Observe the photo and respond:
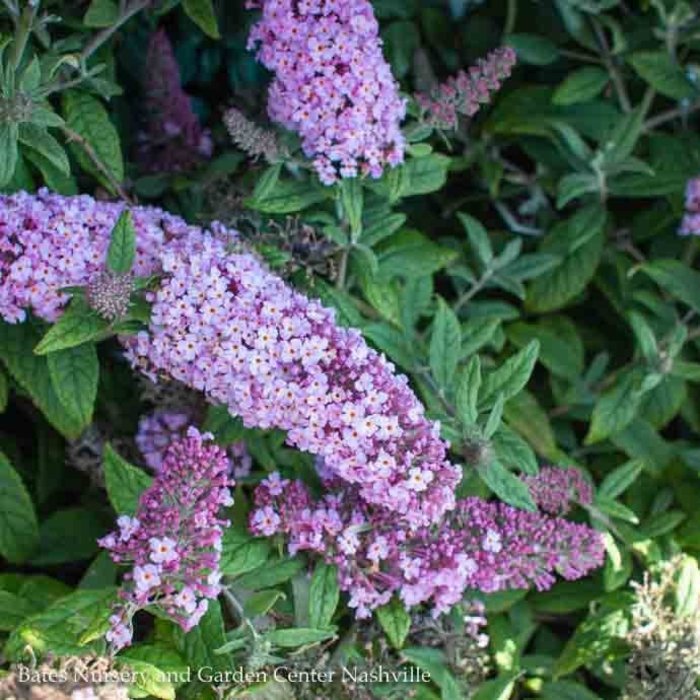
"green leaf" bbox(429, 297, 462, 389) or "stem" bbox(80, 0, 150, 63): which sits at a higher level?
"stem" bbox(80, 0, 150, 63)

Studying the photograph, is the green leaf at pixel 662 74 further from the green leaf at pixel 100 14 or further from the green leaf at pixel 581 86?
the green leaf at pixel 100 14

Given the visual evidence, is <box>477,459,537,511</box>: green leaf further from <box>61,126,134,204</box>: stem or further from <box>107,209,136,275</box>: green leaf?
<box>61,126,134,204</box>: stem

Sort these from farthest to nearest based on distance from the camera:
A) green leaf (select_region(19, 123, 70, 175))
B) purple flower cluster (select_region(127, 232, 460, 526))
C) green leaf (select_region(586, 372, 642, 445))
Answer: green leaf (select_region(586, 372, 642, 445)) < green leaf (select_region(19, 123, 70, 175)) < purple flower cluster (select_region(127, 232, 460, 526))

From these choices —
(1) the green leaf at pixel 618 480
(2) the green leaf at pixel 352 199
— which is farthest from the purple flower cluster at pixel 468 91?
(1) the green leaf at pixel 618 480

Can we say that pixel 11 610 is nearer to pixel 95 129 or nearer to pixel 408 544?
pixel 408 544

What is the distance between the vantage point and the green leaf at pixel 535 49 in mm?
2742

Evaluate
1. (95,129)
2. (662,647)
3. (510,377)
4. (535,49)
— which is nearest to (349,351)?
(510,377)

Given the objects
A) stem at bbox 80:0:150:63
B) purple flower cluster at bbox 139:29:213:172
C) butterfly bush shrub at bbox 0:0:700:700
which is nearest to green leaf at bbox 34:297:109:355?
butterfly bush shrub at bbox 0:0:700:700

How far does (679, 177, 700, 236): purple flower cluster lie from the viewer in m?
2.56

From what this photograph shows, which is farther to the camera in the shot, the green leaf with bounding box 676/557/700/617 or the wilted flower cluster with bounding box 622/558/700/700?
the green leaf with bounding box 676/557/700/617

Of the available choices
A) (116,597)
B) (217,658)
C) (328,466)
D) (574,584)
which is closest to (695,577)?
(574,584)

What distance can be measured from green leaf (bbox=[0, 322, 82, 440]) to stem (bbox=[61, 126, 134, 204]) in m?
0.31

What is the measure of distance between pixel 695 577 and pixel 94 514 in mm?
1144

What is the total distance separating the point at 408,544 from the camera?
216 centimetres
